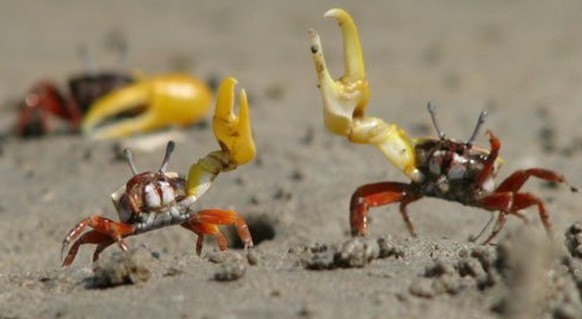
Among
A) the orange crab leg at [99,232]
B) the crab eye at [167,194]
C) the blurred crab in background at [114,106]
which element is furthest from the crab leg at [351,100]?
the blurred crab in background at [114,106]

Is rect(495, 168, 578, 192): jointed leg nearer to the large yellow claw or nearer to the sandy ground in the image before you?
the sandy ground

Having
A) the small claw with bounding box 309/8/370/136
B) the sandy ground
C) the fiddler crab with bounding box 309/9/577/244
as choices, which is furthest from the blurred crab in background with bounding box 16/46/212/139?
the small claw with bounding box 309/8/370/136

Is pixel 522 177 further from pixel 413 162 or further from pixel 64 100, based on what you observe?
pixel 64 100

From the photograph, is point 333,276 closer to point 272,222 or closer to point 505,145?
point 272,222

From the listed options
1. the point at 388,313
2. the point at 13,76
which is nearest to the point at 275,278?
the point at 388,313

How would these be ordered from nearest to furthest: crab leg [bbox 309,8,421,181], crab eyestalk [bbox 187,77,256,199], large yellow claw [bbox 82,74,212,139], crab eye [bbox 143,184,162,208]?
crab eyestalk [bbox 187,77,256,199] < crab leg [bbox 309,8,421,181] < crab eye [bbox 143,184,162,208] < large yellow claw [bbox 82,74,212,139]

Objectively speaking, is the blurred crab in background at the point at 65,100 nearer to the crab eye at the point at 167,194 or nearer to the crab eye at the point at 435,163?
the crab eye at the point at 167,194
